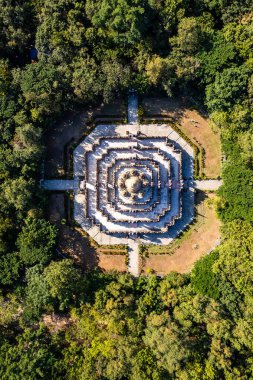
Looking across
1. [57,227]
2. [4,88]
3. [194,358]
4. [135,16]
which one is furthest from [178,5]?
[194,358]

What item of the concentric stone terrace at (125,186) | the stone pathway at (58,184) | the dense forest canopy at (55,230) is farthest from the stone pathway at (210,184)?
the stone pathway at (58,184)

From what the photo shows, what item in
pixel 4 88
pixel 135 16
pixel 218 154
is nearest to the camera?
pixel 135 16

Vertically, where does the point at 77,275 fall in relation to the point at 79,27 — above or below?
below

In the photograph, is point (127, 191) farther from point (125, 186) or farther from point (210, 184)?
point (210, 184)

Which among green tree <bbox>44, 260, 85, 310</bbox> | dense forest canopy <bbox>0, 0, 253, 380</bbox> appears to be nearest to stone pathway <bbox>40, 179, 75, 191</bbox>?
dense forest canopy <bbox>0, 0, 253, 380</bbox>

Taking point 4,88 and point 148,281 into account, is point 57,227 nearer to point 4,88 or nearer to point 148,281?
point 148,281

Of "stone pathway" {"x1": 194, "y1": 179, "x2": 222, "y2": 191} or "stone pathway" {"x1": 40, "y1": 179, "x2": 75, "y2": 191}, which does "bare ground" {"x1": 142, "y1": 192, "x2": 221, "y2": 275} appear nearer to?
"stone pathway" {"x1": 194, "y1": 179, "x2": 222, "y2": 191}
